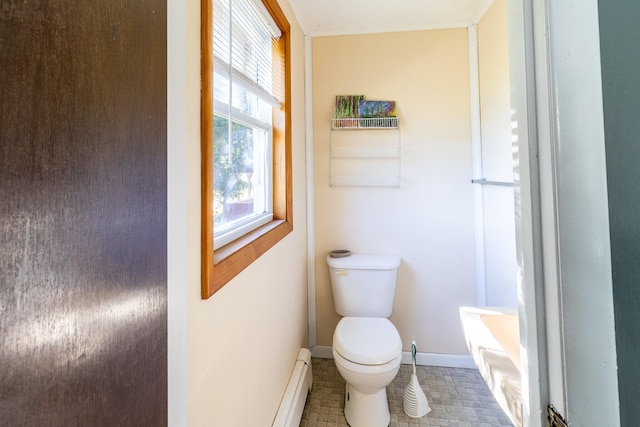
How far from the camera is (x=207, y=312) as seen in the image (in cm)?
79

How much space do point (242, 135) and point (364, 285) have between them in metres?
1.21

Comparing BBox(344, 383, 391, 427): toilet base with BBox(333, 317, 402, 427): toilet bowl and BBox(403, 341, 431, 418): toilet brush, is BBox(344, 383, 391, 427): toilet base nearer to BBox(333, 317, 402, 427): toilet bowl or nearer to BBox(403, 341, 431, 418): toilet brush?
BBox(333, 317, 402, 427): toilet bowl

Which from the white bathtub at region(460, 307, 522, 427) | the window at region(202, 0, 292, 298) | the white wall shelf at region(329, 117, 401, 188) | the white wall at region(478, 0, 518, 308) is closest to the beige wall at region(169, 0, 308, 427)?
the window at region(202, 0, 292, 298)

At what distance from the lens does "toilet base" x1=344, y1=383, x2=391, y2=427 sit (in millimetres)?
1511

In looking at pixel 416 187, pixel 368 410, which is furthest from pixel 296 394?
pixel 416 187

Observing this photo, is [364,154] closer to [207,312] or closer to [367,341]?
[367,341]

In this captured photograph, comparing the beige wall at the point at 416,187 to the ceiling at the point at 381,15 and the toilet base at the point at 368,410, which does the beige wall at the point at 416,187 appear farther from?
the toilet base at the point at 368,410

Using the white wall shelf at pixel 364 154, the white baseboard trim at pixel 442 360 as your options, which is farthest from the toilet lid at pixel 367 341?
the white wall shelf at pixel 364 154

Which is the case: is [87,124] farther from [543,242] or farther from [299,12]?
[299,12]

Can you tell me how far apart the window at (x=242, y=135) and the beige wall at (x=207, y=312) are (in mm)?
43

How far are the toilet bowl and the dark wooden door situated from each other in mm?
1141

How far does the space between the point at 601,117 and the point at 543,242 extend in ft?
0.59

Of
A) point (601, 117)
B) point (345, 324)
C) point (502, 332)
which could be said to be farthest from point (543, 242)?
point (345, 324)

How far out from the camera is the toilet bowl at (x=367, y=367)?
1.43 metres
